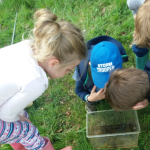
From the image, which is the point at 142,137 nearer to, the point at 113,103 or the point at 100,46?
the point at 113,103

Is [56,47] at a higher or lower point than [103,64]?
higher

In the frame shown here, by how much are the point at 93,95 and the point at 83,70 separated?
27cm

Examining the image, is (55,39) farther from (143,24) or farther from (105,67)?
(143,24)

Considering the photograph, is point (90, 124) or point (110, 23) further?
point (110, 23)

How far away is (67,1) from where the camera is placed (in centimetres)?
318

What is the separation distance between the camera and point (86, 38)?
5.95 feet

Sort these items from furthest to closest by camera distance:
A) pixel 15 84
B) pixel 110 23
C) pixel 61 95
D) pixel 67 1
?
pixel 67 1
pixel 110 23
pixel 61 95
pixel 15 84

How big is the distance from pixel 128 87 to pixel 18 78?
0.75 metres

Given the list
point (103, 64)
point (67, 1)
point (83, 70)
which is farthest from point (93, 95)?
point (67, 1)

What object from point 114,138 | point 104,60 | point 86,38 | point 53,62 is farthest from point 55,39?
point 114,138

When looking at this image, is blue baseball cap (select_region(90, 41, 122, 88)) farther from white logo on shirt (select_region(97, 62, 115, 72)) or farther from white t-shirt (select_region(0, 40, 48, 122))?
white t-shirt (select_region(0, 40, 48, 122))

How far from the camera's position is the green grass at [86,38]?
202 cm

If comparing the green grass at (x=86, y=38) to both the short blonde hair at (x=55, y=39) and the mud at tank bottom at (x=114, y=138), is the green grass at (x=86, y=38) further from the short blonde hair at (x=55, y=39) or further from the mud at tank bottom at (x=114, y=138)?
the short blonde hair at (x=55, y=39)

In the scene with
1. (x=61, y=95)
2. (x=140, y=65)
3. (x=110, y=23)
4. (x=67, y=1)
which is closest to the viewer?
(x=140, y=65)
